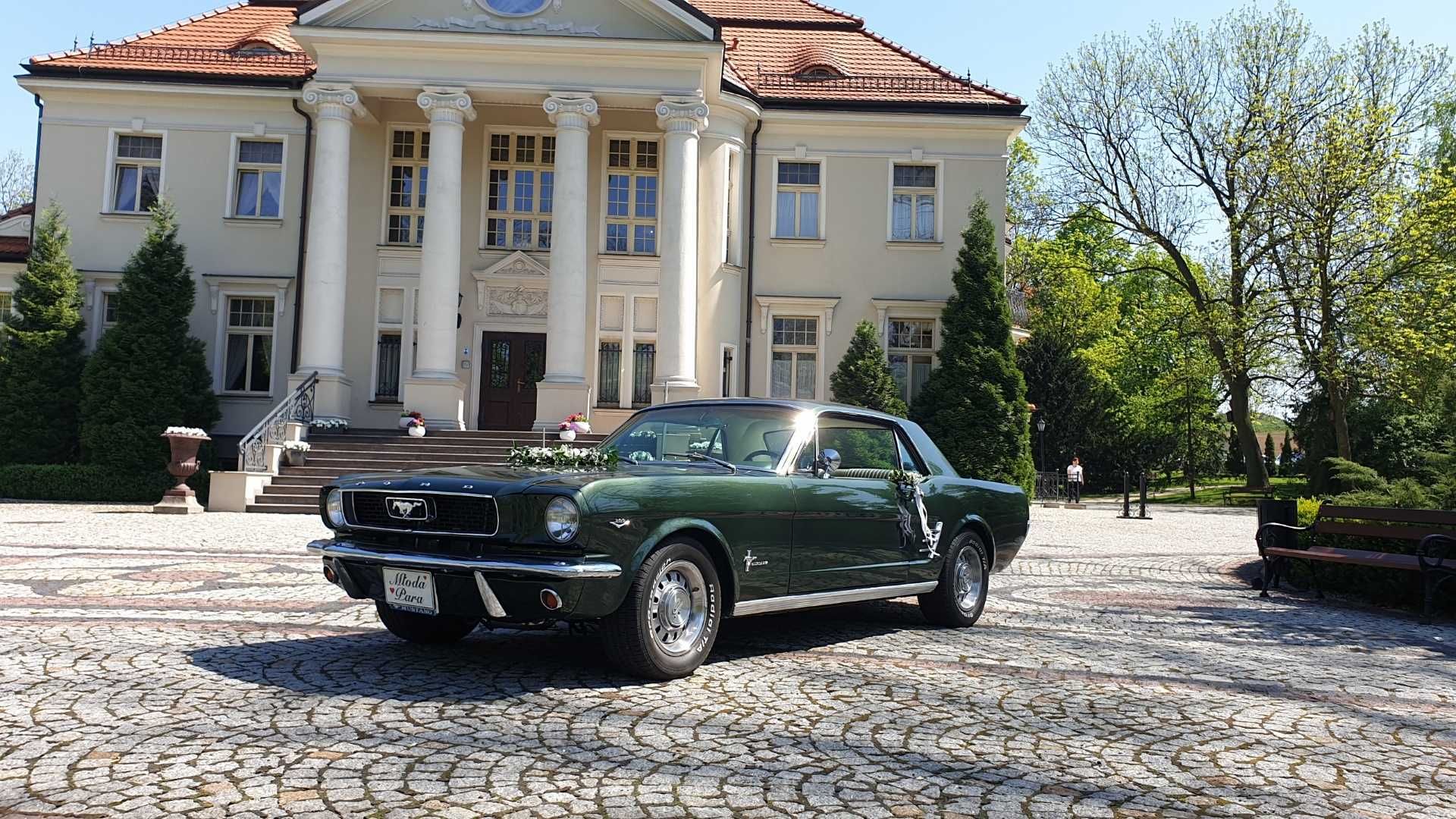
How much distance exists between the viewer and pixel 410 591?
5270 millimetres

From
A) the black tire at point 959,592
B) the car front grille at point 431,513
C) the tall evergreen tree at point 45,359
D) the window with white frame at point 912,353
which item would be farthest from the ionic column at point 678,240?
the car front grille at point 431,513

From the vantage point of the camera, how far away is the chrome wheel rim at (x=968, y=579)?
306 inches

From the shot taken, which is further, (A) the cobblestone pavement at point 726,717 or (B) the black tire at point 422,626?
(B) the black tire at point 422,626

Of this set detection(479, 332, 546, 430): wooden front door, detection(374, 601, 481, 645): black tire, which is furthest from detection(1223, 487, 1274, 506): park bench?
detection(374, 601, 481, 645): black tire

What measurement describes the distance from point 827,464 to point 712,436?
723 mm

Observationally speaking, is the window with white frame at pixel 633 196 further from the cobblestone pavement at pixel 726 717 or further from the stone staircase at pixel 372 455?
the cobblestone pavement at pixel 726 717

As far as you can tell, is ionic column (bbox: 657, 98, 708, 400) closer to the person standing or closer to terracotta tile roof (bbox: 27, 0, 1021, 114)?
terracotta tile roof (bbox: 27, 0, 1021, 114)

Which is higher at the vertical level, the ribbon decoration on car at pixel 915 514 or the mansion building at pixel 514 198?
the mansion building at pixel 514 198

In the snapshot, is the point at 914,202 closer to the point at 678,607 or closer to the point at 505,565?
the point at 678,607

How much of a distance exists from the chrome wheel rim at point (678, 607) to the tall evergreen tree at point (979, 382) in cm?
1727

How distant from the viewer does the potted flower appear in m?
19.2

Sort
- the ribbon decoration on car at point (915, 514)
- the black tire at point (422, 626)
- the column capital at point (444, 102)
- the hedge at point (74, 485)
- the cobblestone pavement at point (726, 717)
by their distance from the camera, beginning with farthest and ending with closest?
the column capital at point (444, 102) → the hedge at point (74, 485) → the ribbon decoration on car at point (915, 514) → the black tire at point (422, 626) → the cobblestone pavement at point (726, 717)

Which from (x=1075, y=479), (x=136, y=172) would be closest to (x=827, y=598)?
(x=136, y=172)

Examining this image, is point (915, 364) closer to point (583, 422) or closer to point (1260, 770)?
point (583, 422)
